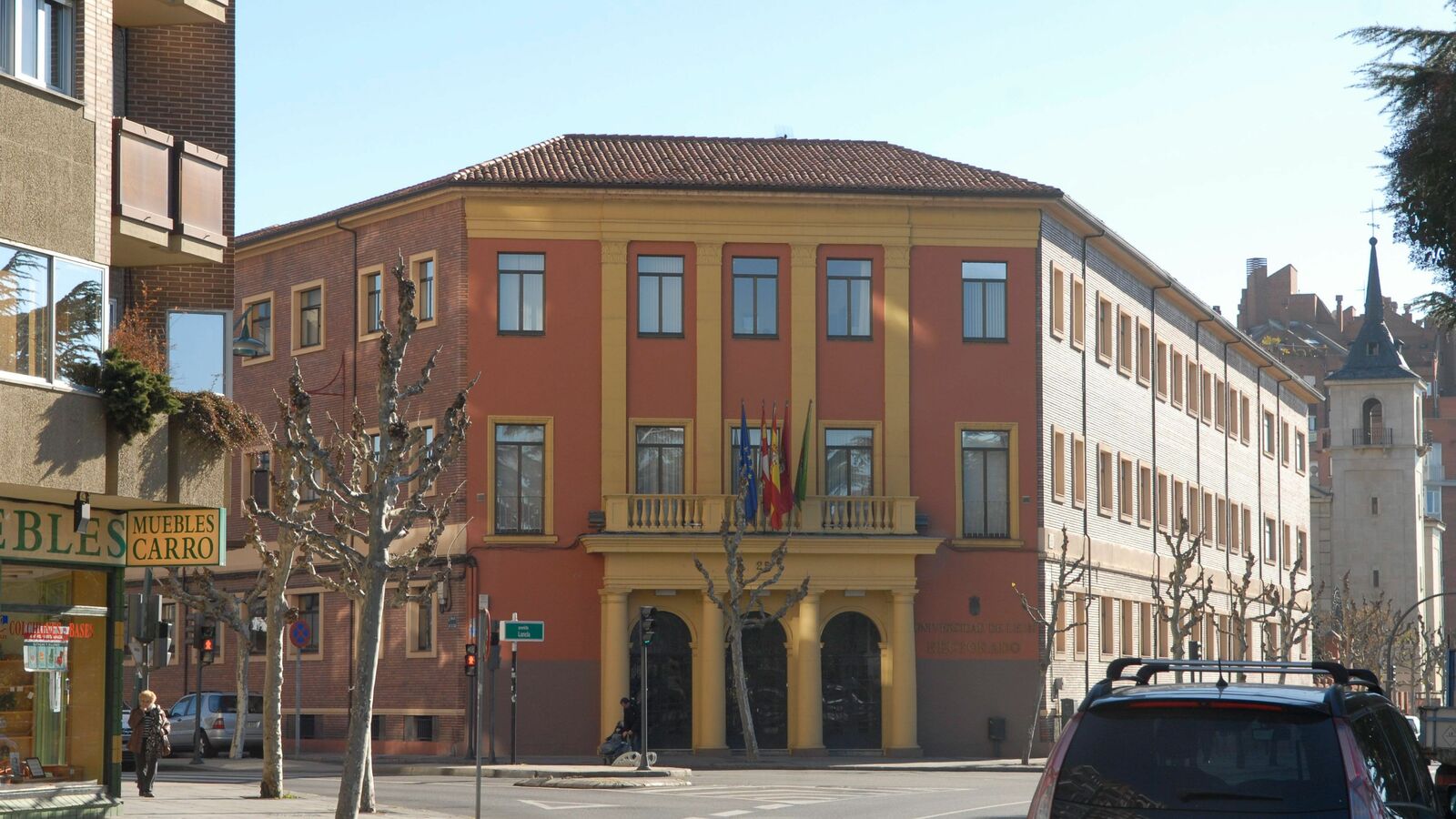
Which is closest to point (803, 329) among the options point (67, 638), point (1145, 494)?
point (1145, 494)

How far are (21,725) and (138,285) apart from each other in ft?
18.5

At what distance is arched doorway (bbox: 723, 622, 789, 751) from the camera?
138ft

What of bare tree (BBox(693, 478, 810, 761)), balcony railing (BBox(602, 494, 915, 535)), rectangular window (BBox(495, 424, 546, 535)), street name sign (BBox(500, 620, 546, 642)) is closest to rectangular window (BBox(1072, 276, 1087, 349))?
balcony railing (BBox(602, 494, 915, 535))

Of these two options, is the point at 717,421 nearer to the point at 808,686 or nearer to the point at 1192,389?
the point at 808,686

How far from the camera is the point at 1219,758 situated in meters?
7.87

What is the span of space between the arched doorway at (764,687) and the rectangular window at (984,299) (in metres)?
8.64

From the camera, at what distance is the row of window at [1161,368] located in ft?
158

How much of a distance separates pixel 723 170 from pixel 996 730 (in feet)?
47.6

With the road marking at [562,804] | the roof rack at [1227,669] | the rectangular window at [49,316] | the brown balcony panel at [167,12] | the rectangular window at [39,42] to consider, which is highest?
the brown balcony panel at [167,12]

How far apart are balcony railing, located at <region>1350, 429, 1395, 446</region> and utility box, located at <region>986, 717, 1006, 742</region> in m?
70.6

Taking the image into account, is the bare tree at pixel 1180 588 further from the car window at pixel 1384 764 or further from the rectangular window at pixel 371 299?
the car window at pixel 1384 764

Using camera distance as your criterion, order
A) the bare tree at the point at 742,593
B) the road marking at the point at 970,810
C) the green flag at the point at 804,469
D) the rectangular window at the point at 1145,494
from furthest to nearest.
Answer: the rectangular window at the point at 1145,494, the green flag at the point at 804,469, the bare tree at the point at 742,593, the road marking at the point at 970,810

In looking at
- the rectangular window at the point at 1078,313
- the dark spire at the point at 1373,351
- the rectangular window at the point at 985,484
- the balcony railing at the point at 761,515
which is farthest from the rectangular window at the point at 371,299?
the dark spire at the point at 1373,351

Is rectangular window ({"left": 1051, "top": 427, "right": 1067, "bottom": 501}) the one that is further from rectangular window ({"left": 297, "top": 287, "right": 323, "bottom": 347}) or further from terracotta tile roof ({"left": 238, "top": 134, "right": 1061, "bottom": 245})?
rectangular window ({"left": 297, "top": 287, "right": 323, "bottom": 347})
